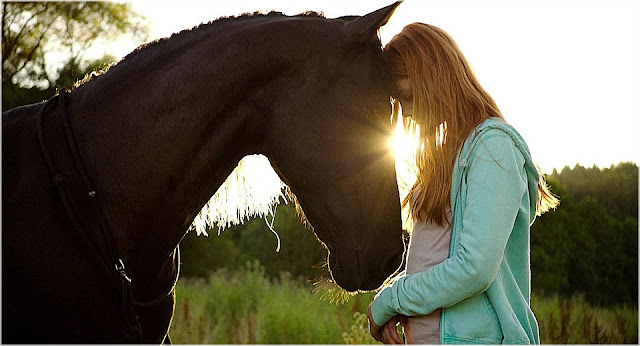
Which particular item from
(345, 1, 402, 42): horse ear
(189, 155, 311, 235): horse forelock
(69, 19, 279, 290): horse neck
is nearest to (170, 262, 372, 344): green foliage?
(189, 155, 311, 235): horse forelock

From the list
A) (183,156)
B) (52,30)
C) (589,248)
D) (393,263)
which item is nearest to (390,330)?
(393,263)

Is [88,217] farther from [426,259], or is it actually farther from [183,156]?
[426,259]

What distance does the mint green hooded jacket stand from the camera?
1671mm

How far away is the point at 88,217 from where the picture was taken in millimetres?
1771

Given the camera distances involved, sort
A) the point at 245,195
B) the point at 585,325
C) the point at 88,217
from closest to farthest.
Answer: the point at 88,217
the point at 245,195
the point at 585,325

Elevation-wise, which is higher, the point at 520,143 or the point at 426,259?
the point at 520,143

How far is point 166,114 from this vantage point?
71.4 inches

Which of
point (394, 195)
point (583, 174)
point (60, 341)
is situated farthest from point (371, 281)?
point (583, 174)

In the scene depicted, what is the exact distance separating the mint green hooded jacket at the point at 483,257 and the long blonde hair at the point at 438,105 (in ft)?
0.20

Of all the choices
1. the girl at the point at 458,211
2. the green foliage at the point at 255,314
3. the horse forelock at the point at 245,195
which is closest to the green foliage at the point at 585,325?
the green foliage at the point at 255,314

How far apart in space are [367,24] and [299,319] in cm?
425

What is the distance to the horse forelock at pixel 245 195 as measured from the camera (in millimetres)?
2207

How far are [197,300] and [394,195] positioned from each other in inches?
204

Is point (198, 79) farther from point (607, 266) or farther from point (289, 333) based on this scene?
point (607, 266)
